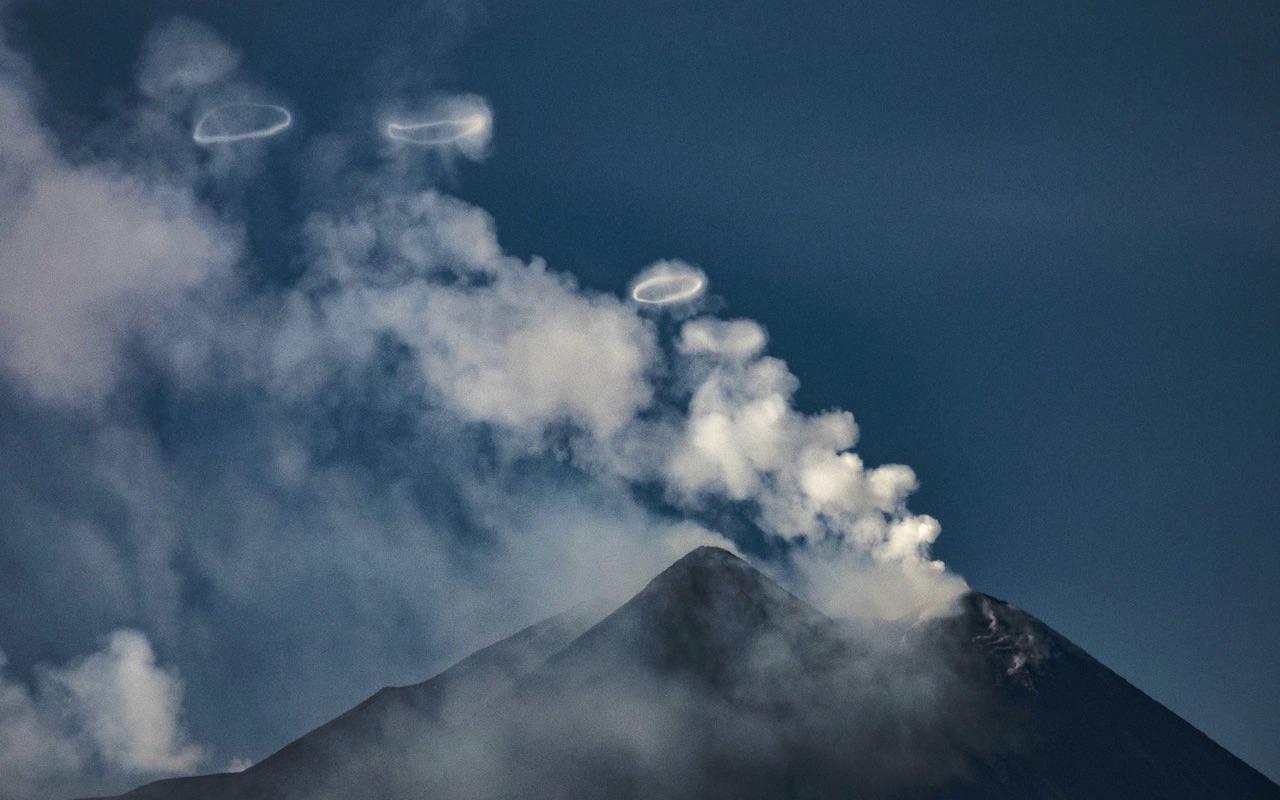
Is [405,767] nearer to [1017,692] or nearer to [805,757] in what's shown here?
[805,757]

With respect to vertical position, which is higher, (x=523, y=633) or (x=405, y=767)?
(x=523, y=633)

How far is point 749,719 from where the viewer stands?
136 m

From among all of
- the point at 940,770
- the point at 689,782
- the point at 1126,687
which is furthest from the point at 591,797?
the point at 1126,687

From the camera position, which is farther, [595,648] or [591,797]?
[595,648]

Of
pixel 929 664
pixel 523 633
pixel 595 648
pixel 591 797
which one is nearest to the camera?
pixel 591 797

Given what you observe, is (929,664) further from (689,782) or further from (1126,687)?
(689,782)

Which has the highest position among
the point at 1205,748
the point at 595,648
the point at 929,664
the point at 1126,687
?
the point at 595,648

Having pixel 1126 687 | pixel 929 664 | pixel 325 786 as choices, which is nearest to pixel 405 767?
pixel 325 786

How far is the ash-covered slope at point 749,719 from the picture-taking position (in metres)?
125

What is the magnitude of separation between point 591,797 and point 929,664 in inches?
2475

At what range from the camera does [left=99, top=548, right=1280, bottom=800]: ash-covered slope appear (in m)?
125

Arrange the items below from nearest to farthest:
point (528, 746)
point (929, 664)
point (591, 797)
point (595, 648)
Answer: point (591, 797) → point (528, 746) → point (595, 648) → point (929, 664)

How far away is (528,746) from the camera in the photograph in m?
127

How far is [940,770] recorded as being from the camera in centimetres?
12962
